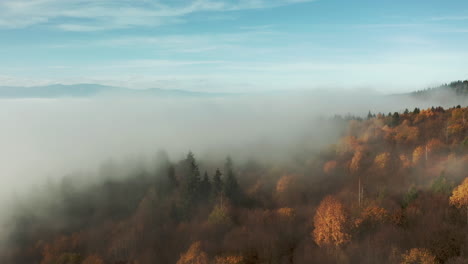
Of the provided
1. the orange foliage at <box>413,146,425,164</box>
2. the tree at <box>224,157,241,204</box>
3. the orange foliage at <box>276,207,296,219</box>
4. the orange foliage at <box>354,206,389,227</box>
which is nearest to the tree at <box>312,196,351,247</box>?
the orange foliage at <box>354,206,389,227</box>

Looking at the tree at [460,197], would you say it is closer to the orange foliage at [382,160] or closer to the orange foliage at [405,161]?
the orange foliage at [405,161]

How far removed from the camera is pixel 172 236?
14675 centimetres

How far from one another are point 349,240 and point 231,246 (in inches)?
→ 1689

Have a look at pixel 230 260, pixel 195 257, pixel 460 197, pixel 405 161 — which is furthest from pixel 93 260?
pixel 405 161

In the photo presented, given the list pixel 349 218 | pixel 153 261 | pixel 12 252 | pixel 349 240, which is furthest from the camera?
pixel 12 252

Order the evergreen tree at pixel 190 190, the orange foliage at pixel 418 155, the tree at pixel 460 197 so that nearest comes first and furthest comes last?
the tree at pixel 460 197, the evergreen tree at pixel 190 190, the orange foliage at pixel 418 155

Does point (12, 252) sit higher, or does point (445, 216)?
point (445, 216)

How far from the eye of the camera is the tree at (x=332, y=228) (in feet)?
327

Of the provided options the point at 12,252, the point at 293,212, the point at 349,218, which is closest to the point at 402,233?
the point at 349,218

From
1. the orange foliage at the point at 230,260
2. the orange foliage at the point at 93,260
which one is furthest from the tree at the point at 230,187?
the orange foliage at the point at 93,260

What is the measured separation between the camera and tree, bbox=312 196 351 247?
99750mm

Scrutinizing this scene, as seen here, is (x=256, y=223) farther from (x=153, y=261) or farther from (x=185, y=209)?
(x=153, y=261)

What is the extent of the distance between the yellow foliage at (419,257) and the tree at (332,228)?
1891cm

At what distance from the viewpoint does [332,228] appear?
340 ft
